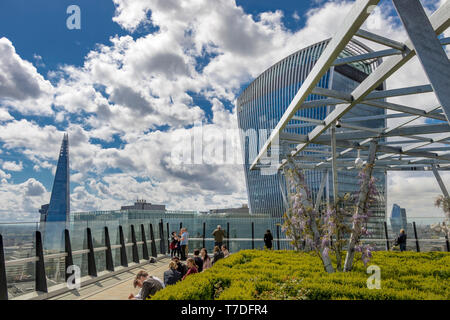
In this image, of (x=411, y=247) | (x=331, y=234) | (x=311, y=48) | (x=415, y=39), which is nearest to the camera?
(x=415, y=39)

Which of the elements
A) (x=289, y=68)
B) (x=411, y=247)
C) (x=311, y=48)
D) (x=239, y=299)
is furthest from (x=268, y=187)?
(x=239, y=299)

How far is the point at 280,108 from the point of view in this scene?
228ft

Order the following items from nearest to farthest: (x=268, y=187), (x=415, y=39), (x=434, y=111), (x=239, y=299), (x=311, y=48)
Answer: (x=415, y=39)
(x=239, y=299)
(x=434, y=111)
(x=311, y=48)
(x=268, y=187)

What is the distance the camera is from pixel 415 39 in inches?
160

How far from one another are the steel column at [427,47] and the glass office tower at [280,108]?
179ft

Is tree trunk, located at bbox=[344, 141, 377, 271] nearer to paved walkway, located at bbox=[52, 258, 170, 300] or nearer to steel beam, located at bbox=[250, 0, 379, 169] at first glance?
steel beam, located at bbox=[250, 0, 379, 169]

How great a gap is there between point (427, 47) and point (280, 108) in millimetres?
66929

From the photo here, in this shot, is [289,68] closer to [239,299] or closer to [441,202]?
[441,202]

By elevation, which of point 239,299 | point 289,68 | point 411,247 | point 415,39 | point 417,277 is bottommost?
point 411,247

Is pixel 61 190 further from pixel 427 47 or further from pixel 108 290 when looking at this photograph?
pixel 427 47

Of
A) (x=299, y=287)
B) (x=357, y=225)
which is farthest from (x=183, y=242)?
(x=299, y=287)

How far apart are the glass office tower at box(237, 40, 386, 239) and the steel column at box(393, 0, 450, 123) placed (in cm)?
5445
